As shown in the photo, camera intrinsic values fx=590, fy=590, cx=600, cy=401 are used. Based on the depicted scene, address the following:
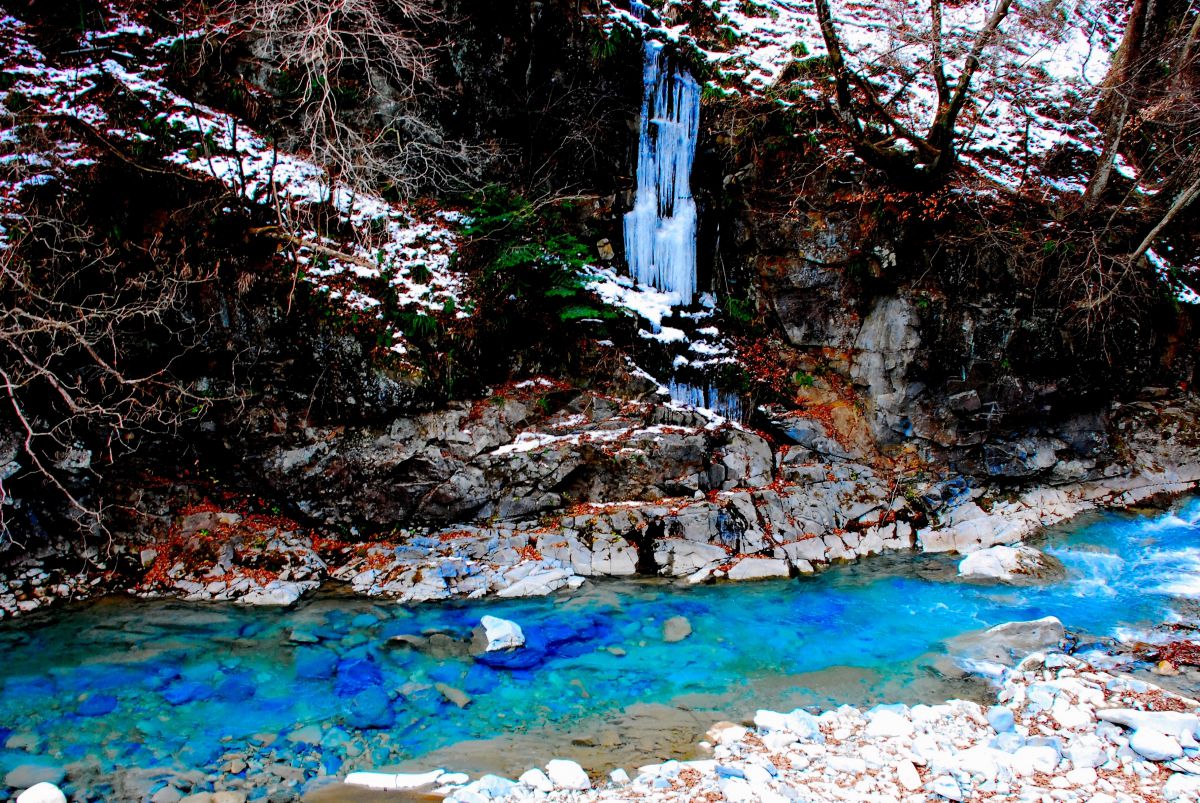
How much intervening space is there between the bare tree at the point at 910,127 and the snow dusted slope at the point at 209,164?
6.41 metres

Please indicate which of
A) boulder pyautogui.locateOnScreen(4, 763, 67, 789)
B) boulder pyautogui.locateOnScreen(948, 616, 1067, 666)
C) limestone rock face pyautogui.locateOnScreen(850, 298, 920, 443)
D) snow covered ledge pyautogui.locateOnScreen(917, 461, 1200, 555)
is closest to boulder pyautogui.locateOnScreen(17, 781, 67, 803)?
boulder pyautogui.locateOnScreen(4, 763, 67, 789)

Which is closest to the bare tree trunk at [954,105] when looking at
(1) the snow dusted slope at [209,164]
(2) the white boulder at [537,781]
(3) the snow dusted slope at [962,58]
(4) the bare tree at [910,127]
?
(4) the bare tree at [910,127]

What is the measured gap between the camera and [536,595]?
7148 mm

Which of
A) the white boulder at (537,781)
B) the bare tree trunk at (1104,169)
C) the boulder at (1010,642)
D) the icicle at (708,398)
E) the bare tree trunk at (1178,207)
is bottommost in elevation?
the white boulder at (537,781)

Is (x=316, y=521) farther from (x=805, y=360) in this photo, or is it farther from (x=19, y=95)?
(x=805, y=360)

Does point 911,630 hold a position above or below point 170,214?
below

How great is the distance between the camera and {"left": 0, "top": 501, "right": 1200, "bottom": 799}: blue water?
4629mm

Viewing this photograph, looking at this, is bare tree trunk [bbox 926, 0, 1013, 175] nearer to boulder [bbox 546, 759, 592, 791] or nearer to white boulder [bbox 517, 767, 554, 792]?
boulder [bbox 546, 759, 592, 791]

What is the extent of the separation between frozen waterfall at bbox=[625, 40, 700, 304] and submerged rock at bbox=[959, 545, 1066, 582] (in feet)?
19.3

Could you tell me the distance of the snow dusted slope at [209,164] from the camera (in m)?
7.54

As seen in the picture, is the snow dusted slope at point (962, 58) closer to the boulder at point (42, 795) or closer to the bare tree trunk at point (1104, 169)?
the bare tree trunk at point (1104, 169)

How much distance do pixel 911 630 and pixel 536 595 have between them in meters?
4.17

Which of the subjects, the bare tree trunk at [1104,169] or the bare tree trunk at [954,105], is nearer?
the bare tree trunk at [954,105]

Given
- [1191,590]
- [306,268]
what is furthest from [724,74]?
[1191,590]
